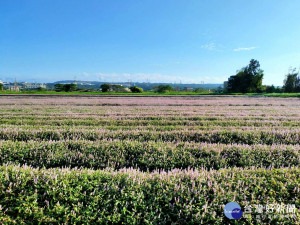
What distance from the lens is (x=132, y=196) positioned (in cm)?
269

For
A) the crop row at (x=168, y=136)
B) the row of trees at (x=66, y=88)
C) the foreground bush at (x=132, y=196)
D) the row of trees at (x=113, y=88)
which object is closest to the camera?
the foreground bush at (x=132, y=196)

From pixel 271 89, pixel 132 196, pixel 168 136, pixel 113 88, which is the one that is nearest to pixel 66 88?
pixel 113 88

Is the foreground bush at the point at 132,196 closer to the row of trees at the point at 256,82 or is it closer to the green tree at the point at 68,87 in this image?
the green tree at the point at 68,87

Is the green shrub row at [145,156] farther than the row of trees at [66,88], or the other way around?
the row of trees at [66,88]

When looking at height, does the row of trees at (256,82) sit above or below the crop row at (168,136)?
above

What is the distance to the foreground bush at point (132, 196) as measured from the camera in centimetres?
240

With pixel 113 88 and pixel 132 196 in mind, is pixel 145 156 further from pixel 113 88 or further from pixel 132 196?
pixel 113 88

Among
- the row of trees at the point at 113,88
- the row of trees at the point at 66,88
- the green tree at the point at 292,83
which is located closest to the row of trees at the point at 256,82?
the green tree at the point at 292,83

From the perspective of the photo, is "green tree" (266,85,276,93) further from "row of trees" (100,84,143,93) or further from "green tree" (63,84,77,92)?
"green tree" (63,84,77,92)

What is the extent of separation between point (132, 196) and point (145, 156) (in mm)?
2390

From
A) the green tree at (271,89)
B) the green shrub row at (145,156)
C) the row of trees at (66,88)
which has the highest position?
the green tree at (271,89)

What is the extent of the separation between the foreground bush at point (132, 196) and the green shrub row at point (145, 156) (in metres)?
1.42

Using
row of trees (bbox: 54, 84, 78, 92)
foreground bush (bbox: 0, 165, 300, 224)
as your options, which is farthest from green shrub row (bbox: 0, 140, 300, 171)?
row of trees (bbox: 54, 84, 78, 92)

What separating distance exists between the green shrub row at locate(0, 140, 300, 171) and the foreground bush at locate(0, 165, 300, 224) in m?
1.42
